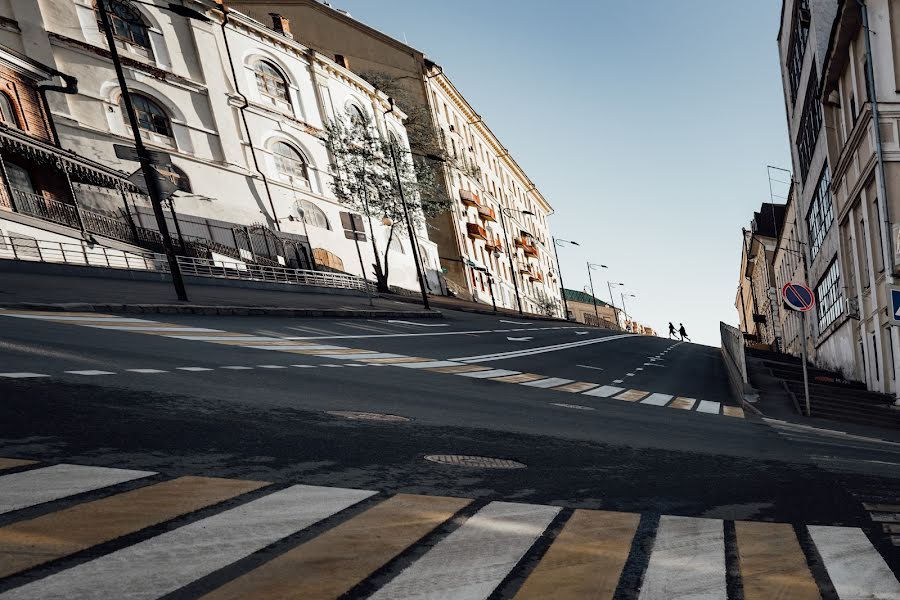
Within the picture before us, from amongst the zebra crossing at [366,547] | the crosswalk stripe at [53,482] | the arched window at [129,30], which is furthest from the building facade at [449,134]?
the crosswalk stripe at [53,482]

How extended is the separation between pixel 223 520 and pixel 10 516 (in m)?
0.87

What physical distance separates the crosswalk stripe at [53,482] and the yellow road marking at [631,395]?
1109cm

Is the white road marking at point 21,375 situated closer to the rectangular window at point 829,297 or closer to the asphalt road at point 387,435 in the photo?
the asphalt road at point 387,435

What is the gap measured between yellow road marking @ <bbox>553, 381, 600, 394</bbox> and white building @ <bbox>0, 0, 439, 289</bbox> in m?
24.2

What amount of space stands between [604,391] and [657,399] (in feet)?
3.95

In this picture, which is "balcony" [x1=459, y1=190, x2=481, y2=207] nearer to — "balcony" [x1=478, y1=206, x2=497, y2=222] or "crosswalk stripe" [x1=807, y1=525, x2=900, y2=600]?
"balcony" [x1=478, y1=206, x2=497, y2=222]

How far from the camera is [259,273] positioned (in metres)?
36.5

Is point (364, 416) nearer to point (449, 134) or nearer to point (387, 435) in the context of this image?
point (387, 435)

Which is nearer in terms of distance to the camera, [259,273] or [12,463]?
[12,463]

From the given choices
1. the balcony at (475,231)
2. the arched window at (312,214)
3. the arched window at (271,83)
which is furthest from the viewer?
the balcony at (475,231)

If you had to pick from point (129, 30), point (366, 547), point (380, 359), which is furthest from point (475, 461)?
point (129, 30)

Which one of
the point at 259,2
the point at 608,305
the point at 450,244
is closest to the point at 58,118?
the point at 259,2

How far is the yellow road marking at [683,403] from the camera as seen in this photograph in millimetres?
13073

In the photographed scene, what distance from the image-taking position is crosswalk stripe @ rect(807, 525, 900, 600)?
9.54ft
